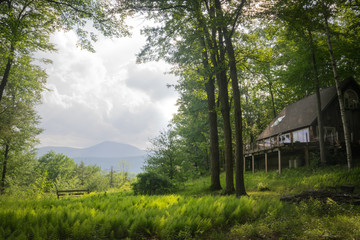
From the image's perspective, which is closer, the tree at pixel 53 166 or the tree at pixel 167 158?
the tree at pixel 167 158

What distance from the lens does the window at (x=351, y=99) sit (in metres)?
22.7

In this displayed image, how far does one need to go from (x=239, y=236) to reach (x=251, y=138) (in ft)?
102

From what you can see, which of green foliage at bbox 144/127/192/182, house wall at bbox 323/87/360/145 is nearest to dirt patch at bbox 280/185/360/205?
green foliage at bbox 144/127/192/182

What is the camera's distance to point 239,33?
14.0 meters

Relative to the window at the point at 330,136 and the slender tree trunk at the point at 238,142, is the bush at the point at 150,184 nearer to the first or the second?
the slender tree trunk at the point at 238,142

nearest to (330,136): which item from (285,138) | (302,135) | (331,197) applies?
(302,135)

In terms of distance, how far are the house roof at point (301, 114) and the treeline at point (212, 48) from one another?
420cm

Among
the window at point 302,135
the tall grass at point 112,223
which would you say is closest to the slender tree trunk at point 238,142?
the tall grass at point 112,223

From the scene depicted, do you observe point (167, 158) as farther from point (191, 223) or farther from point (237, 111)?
point (191, 223)

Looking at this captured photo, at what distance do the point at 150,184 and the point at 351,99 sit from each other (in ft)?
77.5

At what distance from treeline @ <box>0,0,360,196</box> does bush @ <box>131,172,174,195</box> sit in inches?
71.6

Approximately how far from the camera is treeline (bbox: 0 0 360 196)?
1170cm

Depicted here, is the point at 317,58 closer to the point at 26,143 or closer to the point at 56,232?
the point at 56,232

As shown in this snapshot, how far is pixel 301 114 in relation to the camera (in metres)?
23.8
